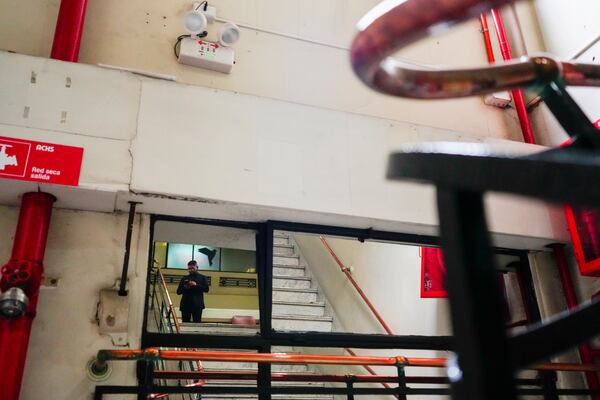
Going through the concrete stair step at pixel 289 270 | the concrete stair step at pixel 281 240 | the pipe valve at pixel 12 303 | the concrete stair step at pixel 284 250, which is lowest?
the pipe valve at pixel 12 303

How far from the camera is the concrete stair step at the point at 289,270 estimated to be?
21.0 feet

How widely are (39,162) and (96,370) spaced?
103cm

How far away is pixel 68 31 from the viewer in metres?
2.72

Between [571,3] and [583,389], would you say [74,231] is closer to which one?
[583,389]

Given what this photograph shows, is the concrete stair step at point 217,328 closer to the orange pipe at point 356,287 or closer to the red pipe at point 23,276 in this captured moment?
the orange pipe at point 356,287

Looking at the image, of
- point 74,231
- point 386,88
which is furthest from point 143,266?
point 386,88

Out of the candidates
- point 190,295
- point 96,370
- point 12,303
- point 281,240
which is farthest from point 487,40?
point 190,295

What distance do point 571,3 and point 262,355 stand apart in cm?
348

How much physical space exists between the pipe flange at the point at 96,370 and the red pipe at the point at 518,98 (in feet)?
10.7

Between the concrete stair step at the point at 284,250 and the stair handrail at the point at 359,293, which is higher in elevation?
the concrete stair step at the point at 284,250

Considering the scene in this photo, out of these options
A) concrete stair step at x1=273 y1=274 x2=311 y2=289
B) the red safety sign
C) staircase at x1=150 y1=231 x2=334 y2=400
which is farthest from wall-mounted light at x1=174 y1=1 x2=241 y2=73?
concrete stair step at x1=273 y1=274 x2=311 y2=289

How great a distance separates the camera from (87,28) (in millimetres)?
2945

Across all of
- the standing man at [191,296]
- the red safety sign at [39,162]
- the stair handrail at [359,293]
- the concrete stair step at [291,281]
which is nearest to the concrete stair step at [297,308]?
the concrete stair step at [291,281]

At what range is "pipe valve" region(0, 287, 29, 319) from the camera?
2045 millimetres
